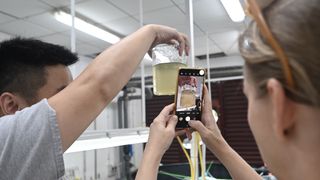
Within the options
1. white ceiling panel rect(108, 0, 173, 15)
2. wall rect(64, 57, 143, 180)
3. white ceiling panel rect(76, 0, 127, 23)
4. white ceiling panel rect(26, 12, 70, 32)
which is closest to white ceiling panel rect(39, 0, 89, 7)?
white ceiling panel rect(76, 0, 127, 23)

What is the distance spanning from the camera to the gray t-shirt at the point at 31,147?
0.61 metres

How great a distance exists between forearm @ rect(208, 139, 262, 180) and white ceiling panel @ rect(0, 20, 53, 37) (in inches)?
124

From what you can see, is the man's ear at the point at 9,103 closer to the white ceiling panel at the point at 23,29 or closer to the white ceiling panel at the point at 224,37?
the white ceiling panel at the point at 23,29

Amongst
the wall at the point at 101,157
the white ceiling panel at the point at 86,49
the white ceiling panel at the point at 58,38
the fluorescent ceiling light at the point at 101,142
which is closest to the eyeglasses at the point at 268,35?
the fluorescent ceiling light at the point at 101,142

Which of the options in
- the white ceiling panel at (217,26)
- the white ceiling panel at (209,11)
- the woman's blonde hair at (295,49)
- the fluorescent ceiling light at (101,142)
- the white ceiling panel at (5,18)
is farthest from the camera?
the white ceiling panel at (217,26)

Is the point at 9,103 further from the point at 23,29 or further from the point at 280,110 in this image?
the point at 23,29

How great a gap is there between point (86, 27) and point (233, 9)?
1859 mm

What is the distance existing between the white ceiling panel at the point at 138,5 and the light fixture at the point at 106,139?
1.57 metres

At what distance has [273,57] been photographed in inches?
21.4

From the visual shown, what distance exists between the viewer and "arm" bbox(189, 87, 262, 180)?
1.05 meters

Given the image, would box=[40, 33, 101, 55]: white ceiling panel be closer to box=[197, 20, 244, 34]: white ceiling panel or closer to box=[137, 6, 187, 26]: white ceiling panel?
box=[137, 6, 187, 26]: white ceiling panel

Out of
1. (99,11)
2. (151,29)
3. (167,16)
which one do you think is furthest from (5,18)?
(151,29)

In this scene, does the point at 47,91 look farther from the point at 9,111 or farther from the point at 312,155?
the point at 312,155

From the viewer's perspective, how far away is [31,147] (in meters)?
0.61
